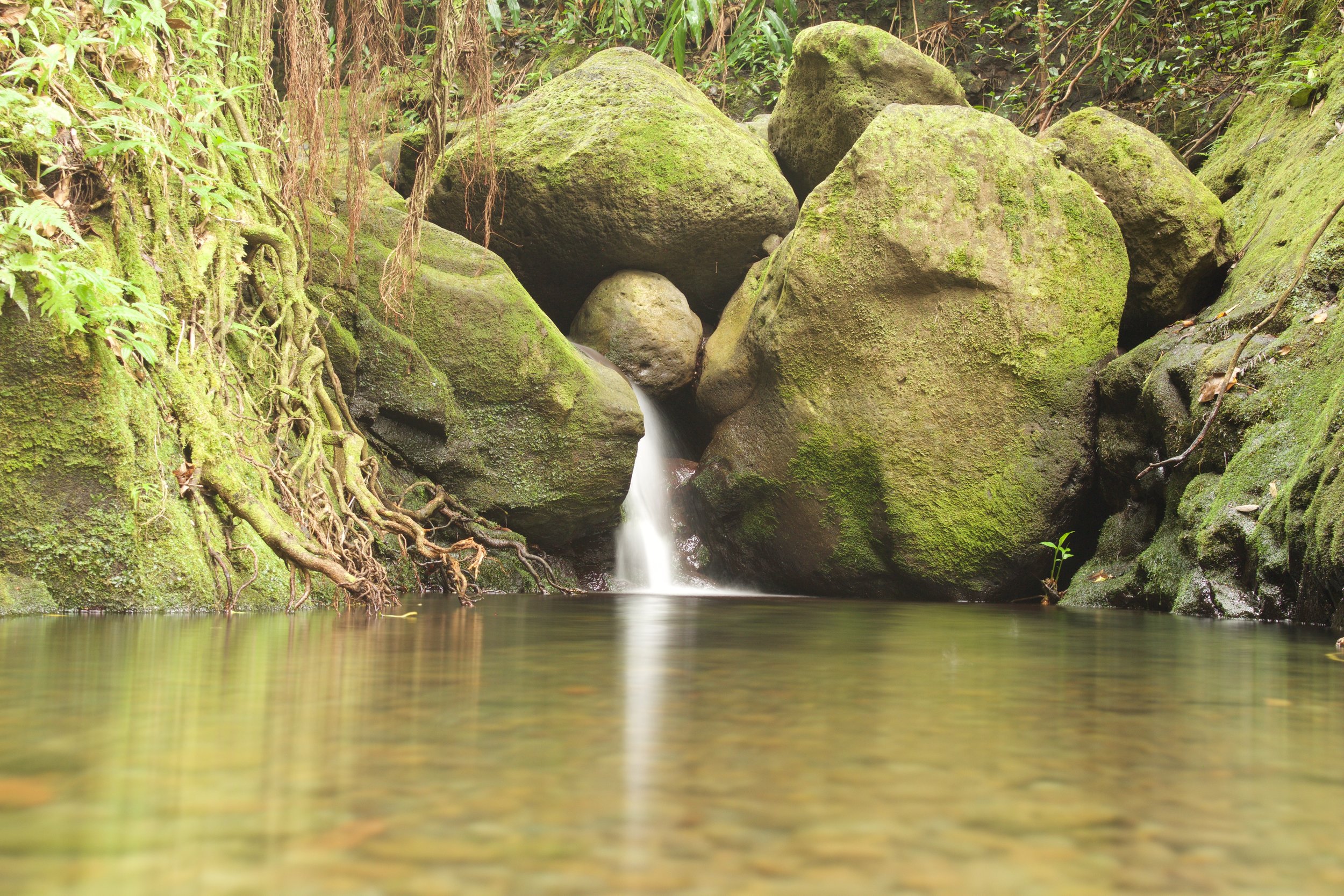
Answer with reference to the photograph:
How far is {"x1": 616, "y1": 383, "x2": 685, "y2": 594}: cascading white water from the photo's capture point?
25.4 feet

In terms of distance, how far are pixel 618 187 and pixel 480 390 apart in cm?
235

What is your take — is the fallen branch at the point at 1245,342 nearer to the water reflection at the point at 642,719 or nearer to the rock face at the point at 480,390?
the water reflection at the point at 642,719

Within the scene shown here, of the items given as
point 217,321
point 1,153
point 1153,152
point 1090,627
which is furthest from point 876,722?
point 1153,152

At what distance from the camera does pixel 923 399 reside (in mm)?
6879

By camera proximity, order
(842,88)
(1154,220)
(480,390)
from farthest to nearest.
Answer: (842,88) < (1154,220) < (480,390)

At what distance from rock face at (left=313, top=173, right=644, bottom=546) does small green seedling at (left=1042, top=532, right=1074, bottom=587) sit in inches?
118

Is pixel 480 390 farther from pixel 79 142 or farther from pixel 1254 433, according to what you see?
pixel 1254 433

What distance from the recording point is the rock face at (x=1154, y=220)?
705 cm

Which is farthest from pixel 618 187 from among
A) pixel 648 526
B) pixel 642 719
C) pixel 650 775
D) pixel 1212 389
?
pixel 650 775

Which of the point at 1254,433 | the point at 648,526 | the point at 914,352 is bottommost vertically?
the point at 648,526

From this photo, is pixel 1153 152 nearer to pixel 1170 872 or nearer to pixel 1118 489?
pixel 1118 489

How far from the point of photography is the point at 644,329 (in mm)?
8281

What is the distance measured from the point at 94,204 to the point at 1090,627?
423 centimetres

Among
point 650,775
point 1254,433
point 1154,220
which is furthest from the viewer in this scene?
point 1154,220
